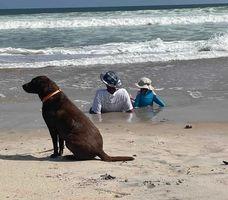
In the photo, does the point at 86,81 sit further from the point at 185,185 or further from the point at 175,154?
the point at 185,185

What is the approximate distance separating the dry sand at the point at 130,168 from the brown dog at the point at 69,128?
0.46 feet

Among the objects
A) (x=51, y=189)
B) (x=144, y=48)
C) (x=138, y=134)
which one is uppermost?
(x=51, y=189)

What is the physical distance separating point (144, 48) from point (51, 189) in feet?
60.1

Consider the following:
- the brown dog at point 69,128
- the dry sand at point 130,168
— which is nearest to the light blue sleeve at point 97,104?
the dry sand at point 130,168

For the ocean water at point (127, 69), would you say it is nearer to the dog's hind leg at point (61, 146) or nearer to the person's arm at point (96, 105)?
the person's arm at point (96, 105)

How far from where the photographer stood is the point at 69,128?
660cm

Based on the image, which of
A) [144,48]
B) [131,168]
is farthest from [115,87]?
[144,48]

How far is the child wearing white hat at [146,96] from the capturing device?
10.4 m

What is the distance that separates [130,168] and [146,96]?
4.64 m

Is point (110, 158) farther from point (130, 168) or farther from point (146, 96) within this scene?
point (146, 96)

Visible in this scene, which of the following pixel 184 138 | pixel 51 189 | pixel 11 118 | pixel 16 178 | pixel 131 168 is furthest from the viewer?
pixel 11 118

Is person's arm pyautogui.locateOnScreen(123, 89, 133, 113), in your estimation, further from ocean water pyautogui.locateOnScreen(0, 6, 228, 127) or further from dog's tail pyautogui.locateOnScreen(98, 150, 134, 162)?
dog's tail pyautogui.locateOnScreen(98, 150, 134, 162)

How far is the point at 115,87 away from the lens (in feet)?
32.1

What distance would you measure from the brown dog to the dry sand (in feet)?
0.46
